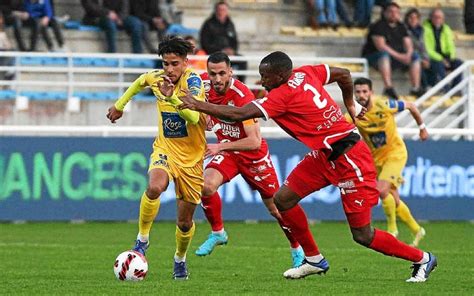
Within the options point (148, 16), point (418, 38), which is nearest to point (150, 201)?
point (148, 16)

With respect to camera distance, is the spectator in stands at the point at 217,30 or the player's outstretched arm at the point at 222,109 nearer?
the player's outstretched arm at the point at 222,109

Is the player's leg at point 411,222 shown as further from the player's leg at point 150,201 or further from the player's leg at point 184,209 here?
the player's leg at point 150,201

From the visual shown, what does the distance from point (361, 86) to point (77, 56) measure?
6699 millimetres

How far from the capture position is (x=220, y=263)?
14195mm

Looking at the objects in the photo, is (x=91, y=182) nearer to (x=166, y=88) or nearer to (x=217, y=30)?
(x=217, y=30)

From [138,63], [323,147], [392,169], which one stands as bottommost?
[138,63]

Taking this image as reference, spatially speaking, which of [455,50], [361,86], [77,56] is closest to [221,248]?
[361,86]

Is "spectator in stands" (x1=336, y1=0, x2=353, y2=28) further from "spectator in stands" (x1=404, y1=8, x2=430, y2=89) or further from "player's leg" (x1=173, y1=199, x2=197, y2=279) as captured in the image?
"player's leg" (x1=173, y1=199, x2=197, y2=279)

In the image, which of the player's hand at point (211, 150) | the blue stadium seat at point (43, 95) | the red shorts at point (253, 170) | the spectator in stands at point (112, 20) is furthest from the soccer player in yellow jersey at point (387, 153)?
the spectator in stands at point (112, 20)

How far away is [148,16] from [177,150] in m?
12.3

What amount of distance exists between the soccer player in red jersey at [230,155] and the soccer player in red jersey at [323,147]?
59.6 inches

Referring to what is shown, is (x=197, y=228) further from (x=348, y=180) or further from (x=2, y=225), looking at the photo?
(x=348, y=180)

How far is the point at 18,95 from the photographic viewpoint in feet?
74.4

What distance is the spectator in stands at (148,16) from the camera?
24.6 meters
